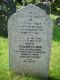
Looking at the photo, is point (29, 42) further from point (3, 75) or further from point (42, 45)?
point (3, 75)

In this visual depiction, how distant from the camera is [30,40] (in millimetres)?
6398

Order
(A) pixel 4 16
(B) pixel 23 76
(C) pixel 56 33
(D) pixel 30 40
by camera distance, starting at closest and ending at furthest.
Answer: (D) pixel 30 40
(B) pixel 23 76
(A) pixel 4 16
(C) pixel 56 33

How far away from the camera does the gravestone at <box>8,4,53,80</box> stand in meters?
6.25

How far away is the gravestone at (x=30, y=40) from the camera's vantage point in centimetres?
625

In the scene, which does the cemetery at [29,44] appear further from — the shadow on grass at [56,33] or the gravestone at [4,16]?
the gravestone at [4,16]

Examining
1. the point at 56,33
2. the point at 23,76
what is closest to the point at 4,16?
the point at 56,33

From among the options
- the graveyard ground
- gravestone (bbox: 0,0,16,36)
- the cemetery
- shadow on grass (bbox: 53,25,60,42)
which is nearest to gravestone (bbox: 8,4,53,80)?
the cemetery

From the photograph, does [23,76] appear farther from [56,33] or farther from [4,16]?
[56,33]

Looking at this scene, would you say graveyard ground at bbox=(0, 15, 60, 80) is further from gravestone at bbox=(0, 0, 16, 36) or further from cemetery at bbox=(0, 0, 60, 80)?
gravestone at bbox=(0, 0, 16, 36)

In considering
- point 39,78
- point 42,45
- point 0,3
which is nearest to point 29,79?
point 39,78

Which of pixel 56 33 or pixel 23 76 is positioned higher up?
pixel 23 76

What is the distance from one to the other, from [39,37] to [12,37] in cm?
59

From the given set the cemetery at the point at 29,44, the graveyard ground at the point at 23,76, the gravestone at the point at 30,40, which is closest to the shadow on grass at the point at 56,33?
the graveyard ground at the point at 23,76

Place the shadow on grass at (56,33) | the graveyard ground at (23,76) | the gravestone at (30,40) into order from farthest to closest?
the shadow on grass at (56,33) → the graveyard ground at (23,76) → the gravestone at (30,40)
